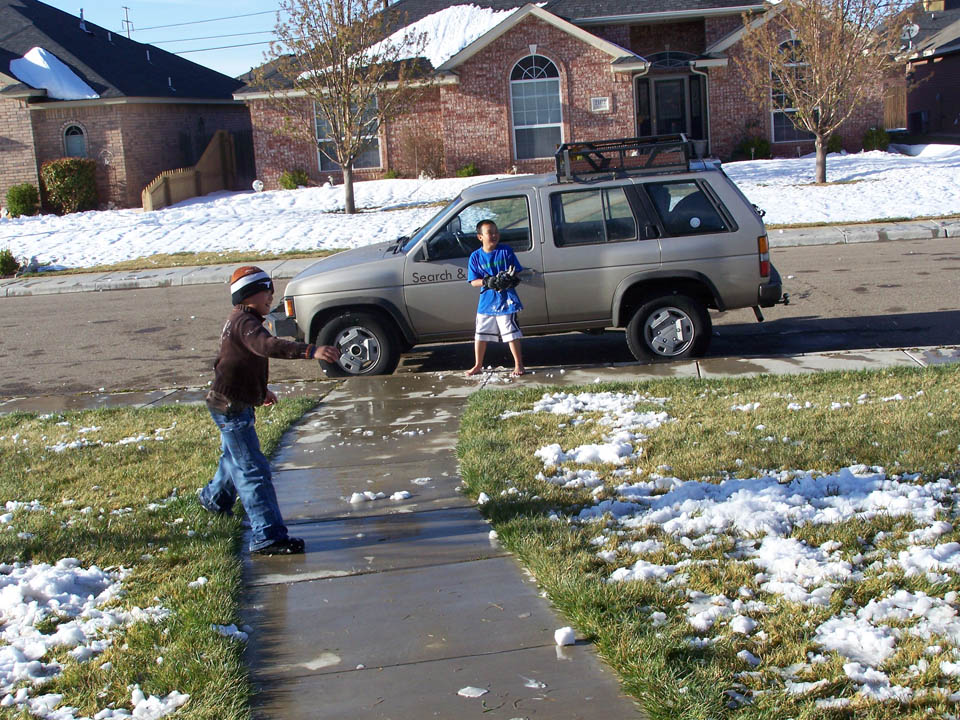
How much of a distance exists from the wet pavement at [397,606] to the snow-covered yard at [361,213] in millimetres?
14052

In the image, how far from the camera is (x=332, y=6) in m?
22.3

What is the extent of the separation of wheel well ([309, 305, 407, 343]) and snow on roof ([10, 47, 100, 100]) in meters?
23.1

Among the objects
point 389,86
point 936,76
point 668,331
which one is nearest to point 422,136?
point 389,86

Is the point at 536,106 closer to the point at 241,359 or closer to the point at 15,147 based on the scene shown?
the point at 15,147

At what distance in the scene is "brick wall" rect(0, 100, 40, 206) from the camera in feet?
96.8

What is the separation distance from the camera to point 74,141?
98.9 feet

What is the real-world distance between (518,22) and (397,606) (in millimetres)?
25876

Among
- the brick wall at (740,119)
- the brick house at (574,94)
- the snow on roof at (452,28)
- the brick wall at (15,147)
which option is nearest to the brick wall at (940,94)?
the brick wall at (740,119)

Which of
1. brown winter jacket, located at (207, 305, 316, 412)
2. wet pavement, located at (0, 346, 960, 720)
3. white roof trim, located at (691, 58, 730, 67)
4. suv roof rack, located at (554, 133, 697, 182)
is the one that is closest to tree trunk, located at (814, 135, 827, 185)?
white roof trim, located at (691, 58, 730, 67)

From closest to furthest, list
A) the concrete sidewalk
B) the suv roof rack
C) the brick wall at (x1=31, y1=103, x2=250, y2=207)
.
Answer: the suv roof rack
the concrete sidewalk
the brick wall at (x1=31, y1=103, x2=250, y2=207)

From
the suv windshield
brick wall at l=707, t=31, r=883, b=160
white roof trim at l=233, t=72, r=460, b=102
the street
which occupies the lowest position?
the street

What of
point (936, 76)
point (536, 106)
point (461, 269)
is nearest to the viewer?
point (461, 269)

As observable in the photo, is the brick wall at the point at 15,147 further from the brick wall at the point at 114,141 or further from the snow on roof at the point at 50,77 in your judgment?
the snow on roof at the point at 50,77

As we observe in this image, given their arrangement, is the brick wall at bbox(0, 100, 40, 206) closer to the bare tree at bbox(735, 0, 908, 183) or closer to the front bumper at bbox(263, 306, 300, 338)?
the bare tree at bbox(735, 0, 908, 183)
